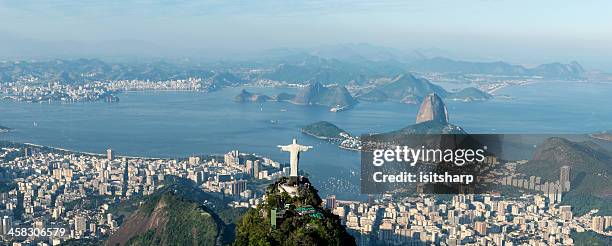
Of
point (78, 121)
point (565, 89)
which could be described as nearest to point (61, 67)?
point (78, 121)

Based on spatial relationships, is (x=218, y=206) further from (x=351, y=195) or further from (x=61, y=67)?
(x=61, y=67)

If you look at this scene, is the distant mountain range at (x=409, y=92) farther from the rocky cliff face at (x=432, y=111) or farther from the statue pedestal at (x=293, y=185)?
the statue pedestal at (x=293, y=185)

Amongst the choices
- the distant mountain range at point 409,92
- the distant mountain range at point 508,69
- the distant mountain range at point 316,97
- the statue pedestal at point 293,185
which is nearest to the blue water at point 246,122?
the distant mountain range at point 316,97

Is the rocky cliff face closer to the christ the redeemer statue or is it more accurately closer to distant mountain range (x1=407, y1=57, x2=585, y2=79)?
the christ the redeemer statue

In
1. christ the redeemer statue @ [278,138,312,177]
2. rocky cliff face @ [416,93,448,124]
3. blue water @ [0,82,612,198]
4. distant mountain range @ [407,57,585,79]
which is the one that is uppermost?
distant mountain range @ [407,57,585,79]

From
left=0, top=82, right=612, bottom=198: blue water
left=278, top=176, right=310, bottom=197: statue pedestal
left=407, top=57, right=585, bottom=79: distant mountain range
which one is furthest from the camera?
left=407, top=57, right=585, bottom=79: distant mountain range

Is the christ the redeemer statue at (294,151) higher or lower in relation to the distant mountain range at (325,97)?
higher

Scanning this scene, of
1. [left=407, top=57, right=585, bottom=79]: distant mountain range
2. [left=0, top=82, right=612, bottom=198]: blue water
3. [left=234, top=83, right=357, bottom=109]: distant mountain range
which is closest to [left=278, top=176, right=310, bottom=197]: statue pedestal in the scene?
[left=0, top=82, right=612, bottom=198]: blue water

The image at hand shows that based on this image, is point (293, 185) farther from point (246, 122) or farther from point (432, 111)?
point (246, 122)
